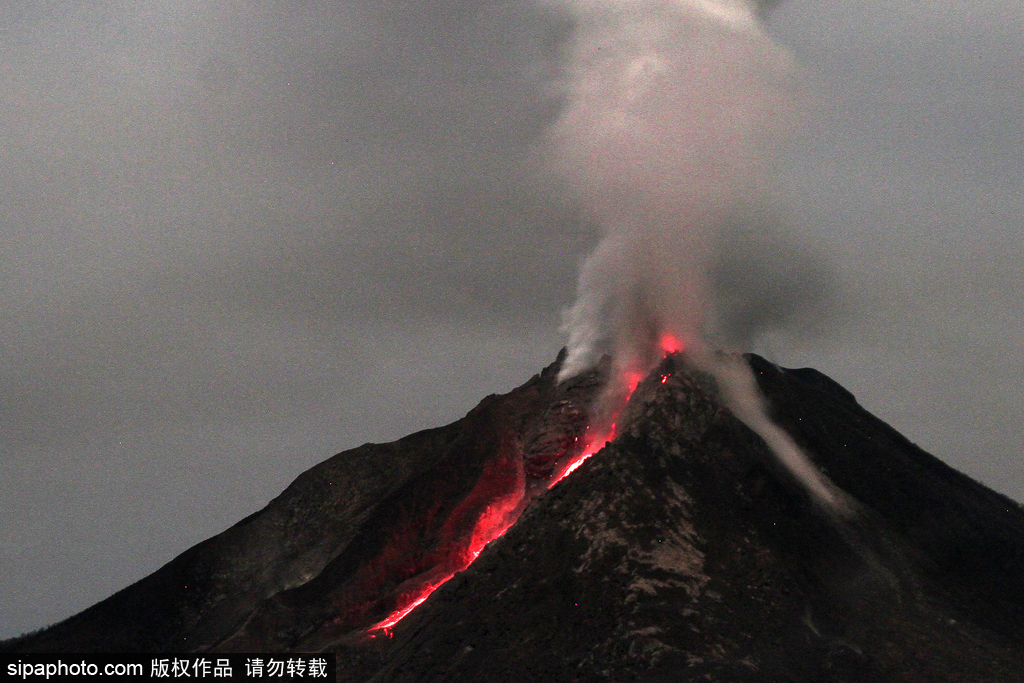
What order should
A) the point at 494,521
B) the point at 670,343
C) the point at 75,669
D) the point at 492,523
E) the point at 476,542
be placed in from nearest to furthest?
the point at 476,542
the point at 75,669
the point at 492,523
the point at 494,521
the point at 670,343

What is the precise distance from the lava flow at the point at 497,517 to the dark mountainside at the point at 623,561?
2.21ft

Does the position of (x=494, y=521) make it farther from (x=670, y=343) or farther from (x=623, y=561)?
(x=670, y=343)

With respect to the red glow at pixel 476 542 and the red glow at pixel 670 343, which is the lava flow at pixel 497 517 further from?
the red glow at pixel 670 343

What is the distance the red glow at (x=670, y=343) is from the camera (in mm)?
94787

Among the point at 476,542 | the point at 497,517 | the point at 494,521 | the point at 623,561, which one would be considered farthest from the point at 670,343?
the point at 623,561

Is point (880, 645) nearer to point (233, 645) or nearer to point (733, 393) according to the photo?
point (733, 393)

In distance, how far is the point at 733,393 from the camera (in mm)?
91375

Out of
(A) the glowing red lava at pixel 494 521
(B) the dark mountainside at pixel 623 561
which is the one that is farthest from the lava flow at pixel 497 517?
(B) the dark mountainside at pixel 623 561

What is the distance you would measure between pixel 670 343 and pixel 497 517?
67.2 ft

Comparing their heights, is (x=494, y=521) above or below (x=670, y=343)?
below

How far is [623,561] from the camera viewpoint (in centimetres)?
6975

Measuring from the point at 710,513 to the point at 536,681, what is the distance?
1837 cm

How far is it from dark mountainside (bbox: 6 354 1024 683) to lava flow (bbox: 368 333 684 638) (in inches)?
26.6

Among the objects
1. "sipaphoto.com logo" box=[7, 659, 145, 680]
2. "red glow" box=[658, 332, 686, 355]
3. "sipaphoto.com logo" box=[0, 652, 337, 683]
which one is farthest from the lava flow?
"sipaphoto.com logo" box=[7, 659, 145, 680]
